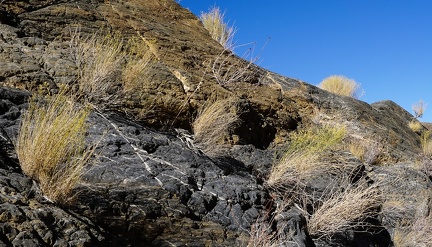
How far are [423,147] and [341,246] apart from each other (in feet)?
22.5

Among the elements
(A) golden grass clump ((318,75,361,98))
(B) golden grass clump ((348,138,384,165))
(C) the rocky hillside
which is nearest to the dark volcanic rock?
(C) the rocky hillside

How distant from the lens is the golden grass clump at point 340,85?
1277cm

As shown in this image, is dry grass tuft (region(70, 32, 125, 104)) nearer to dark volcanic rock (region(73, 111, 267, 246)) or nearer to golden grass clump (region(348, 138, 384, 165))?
dark volcanic rock (region(73, 111, 267, 246))

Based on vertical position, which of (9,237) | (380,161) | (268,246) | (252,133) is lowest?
(9,237)

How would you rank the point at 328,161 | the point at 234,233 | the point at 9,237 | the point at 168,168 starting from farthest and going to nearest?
1. the point at 328,161
2. the point at 168,168
3. the point at 234,233
4. the point at 9,237

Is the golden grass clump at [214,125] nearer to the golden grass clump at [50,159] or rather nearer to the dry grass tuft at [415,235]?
the golden grass clump at [50,159]

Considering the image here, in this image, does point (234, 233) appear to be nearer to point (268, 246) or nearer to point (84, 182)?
point (268, 246)

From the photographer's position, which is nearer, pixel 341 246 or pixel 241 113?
pixel 341 246

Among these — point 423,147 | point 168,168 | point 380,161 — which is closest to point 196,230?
point 168,168

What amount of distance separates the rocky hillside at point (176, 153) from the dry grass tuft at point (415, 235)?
19 millimetres

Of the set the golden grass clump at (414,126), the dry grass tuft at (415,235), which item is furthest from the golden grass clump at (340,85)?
the dry grass tuft at (415,235)

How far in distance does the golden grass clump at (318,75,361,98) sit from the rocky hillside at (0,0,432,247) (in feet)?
14.9

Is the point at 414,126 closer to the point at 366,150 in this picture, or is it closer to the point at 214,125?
the point at 366,150

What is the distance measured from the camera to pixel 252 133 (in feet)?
19.2
